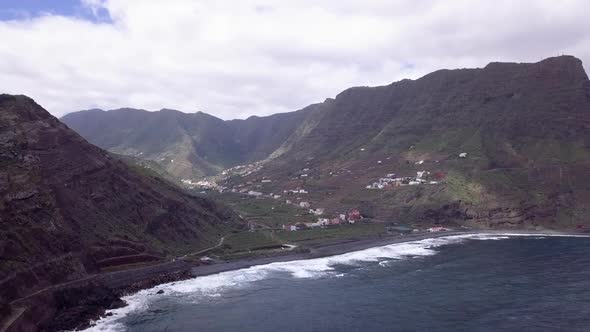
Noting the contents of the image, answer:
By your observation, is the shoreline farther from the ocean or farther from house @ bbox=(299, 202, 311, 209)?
house @ bbox=(299, 202, 311, 209)

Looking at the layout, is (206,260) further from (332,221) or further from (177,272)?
(332,221)

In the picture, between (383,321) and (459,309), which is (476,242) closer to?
(459,309)

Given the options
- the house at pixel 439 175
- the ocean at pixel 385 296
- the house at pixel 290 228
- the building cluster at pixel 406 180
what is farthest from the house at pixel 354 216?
the ocean at pixel 385 296

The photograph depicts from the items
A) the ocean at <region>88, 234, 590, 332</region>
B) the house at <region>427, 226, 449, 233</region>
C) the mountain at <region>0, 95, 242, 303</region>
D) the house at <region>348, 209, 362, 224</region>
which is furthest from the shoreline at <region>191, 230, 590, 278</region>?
the house at <region>348, 209, 362, 224</region>

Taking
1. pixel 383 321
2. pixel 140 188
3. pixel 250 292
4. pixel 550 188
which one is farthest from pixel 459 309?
pixel 550 188

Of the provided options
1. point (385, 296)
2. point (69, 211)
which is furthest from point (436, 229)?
point (69, 211)

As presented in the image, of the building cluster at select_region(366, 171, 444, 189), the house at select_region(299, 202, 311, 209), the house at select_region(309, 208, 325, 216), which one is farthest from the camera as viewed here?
the house at select_region(299, 202, 311, 209)
